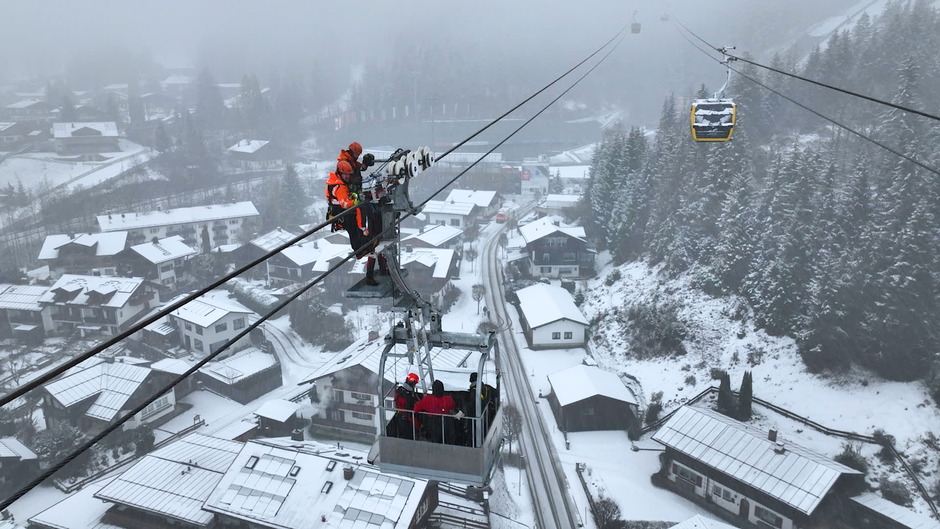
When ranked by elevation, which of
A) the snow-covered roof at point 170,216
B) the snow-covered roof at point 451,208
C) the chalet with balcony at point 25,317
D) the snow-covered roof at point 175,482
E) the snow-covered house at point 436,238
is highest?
the snow-covered roof at point 451,208

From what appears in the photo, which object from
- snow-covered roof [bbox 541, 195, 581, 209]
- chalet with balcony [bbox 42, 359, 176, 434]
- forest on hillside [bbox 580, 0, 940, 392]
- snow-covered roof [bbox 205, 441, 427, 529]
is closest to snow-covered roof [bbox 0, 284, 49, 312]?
chalet with balcony [bbox 42, 359, 176, 434]

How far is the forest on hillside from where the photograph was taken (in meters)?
24.4

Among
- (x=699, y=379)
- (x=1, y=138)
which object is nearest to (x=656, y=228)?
(x=699, y=379)

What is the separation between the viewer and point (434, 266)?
136ft

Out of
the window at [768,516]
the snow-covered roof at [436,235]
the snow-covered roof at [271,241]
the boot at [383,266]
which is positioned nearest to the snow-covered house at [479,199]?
the snow-covered roof at [436,235]

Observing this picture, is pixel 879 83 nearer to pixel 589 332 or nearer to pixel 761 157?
pixel 761 157

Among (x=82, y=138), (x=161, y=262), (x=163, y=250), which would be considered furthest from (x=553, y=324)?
(x=82, y=138)

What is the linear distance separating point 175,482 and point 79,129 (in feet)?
261

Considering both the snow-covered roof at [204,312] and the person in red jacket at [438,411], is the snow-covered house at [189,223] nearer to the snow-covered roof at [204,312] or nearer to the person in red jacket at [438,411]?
the snow-covered roof at [204,312]

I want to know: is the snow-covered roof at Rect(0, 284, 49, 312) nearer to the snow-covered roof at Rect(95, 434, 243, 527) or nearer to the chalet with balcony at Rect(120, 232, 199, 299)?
the chalet with balcony at Rect(120, 232, 199, 299)

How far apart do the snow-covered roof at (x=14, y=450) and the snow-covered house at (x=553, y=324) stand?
76.1 feet

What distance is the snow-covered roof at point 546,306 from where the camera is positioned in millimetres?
34438

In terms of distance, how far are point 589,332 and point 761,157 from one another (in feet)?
53.3

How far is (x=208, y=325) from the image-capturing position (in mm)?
34969
